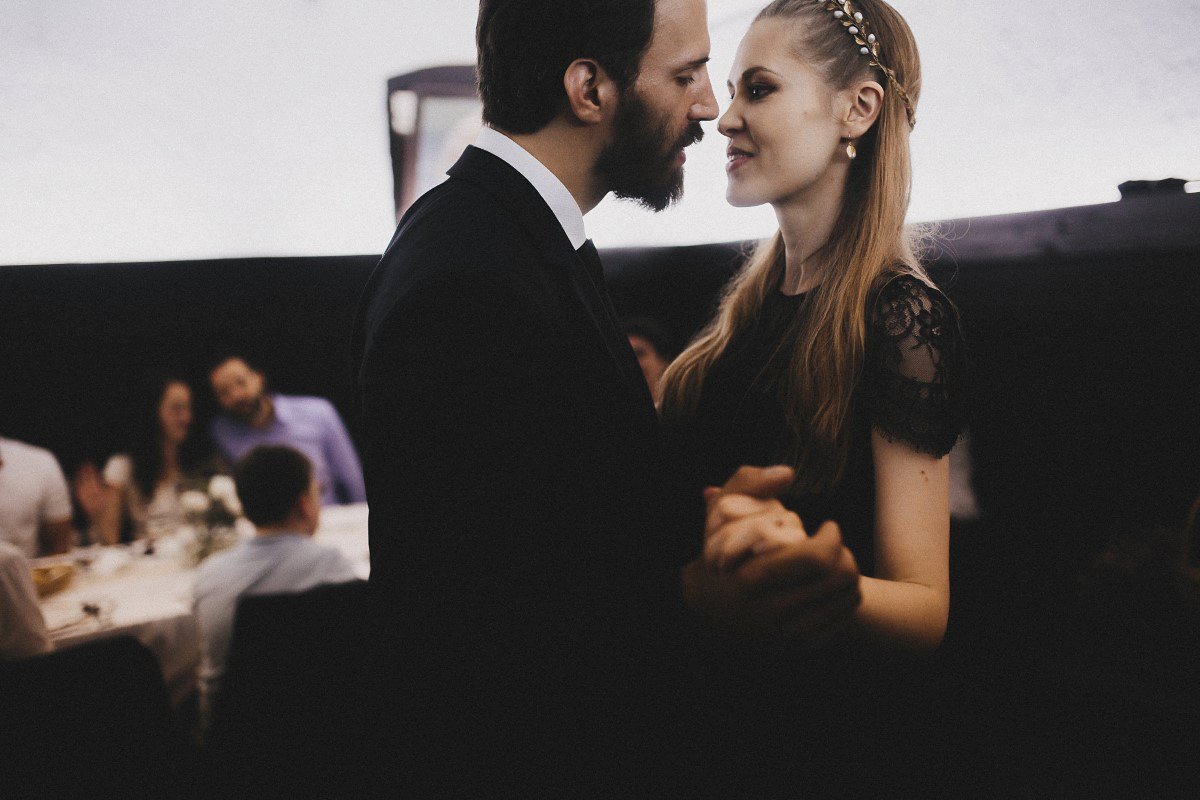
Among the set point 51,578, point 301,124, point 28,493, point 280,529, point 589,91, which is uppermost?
point 301,124

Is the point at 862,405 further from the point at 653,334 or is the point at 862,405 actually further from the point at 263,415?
the point at 263,415

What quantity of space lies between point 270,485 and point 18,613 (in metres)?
0.90

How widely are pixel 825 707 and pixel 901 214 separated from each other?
0.87 meters

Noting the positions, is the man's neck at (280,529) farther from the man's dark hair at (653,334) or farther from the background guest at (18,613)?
the man's dark hair at (653,334)

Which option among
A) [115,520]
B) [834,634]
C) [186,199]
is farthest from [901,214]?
[115,520]

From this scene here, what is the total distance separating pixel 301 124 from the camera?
3.03 m

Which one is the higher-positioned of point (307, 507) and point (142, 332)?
point (142, 332)

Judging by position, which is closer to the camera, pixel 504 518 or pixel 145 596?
pixel 504 518

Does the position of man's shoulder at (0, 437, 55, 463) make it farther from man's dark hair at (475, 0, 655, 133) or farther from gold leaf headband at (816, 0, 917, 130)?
gold leaf headband at (816, 0, 917, 130)

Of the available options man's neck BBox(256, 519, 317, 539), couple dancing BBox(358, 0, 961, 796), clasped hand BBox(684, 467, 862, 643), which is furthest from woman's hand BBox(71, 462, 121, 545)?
clasped hand BBox(684, 467, 862, 643)

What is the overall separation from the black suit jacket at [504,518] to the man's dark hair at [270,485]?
179 cm

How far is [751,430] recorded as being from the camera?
1.25 m

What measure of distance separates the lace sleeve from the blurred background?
1.06 m

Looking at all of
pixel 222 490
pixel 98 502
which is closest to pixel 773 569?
pixel 222 490
